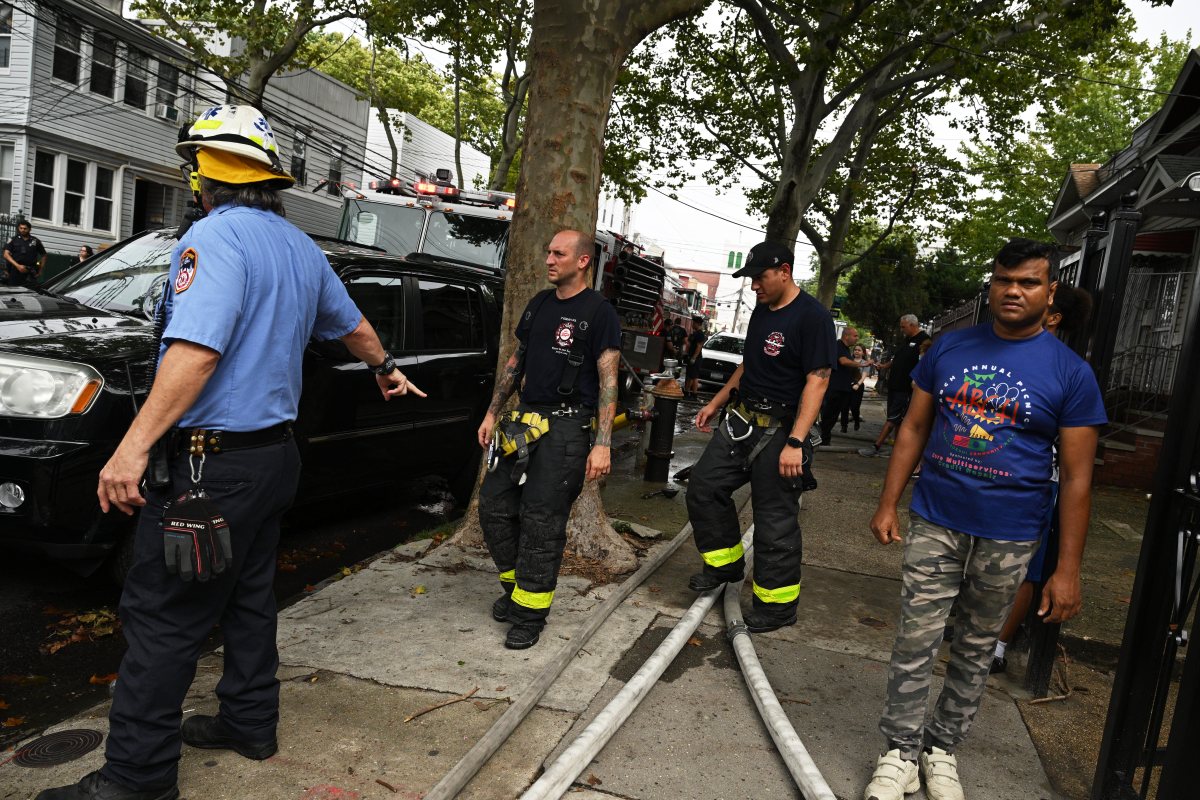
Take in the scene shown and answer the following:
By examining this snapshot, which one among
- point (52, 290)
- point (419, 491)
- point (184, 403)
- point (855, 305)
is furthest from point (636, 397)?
point (855, 305)

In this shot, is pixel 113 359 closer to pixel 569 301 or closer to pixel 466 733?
pixel 569 301

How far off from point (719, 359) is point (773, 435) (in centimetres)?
1719

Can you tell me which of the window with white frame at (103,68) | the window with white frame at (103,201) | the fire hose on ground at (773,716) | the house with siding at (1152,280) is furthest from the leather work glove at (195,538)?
the window with white frame at (103,201)

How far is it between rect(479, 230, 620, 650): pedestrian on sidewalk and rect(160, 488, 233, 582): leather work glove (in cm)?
168

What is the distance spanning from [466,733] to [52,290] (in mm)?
3894

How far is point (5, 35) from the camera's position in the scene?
64.9 ft

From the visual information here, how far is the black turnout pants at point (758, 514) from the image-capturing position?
14.4 feet

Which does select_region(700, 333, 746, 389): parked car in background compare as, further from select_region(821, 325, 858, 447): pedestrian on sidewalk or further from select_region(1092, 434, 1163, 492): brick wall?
select_region(1092, 434, 1163, 492): brick wall

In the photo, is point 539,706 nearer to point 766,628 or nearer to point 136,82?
point 766,628

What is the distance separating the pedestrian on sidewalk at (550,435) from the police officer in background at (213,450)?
1388mm

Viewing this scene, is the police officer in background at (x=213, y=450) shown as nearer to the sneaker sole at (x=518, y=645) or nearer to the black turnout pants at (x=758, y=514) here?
the sneaker sole at (x=518, y=645)

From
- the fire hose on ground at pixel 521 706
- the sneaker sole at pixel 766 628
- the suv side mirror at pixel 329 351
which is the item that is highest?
the suv side mirror at pixel 329 351

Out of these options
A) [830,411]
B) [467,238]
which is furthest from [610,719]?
[830,411]

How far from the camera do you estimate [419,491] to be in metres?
7.67
